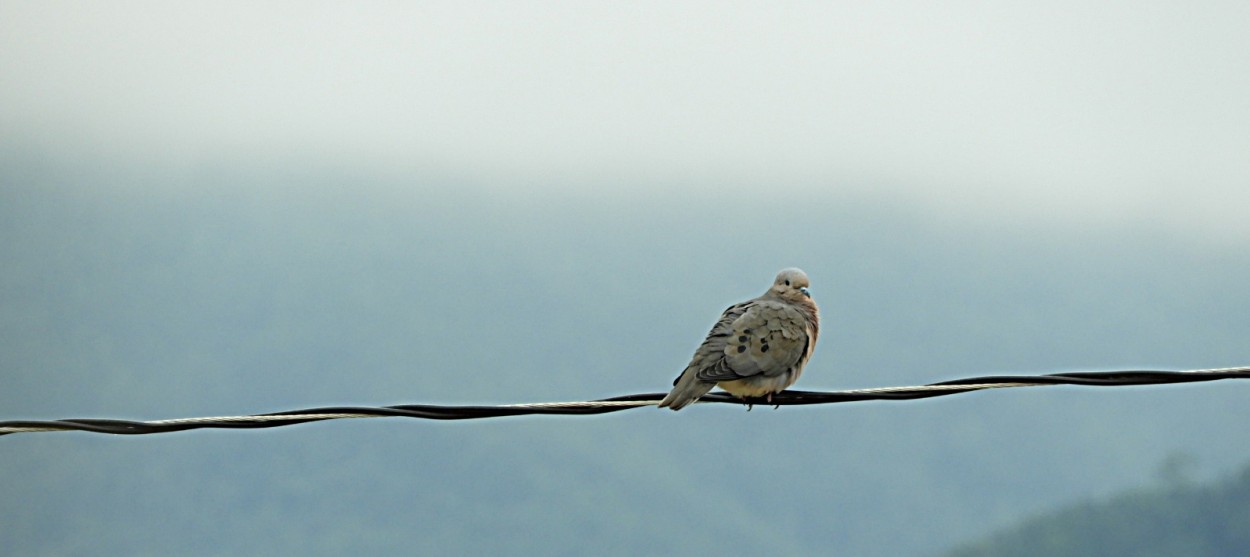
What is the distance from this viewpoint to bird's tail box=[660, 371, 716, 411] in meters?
7.73

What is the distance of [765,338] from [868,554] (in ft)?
626

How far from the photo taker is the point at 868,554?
194 metres

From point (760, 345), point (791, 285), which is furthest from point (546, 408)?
point (791, 285)

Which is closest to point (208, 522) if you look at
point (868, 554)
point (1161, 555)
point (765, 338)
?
point (868, 554)

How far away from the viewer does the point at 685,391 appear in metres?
8.19

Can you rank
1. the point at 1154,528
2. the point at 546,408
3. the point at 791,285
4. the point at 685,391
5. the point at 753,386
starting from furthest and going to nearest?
1. the point at 1154,528
2. the point at 791,285
3. the point at 753,386
4. the point at 685,391
5. the point at 546,408

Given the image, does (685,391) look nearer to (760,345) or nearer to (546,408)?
(760,345)

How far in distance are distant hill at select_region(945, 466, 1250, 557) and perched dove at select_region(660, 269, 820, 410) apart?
14361 centimetres

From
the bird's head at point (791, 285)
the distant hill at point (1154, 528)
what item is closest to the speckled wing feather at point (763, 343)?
the bird's head at point (791, 285)

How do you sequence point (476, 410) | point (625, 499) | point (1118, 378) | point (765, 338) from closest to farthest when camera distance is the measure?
point (476, 410) → point (1118, 378) → point (765, 338) → point (625, 499)

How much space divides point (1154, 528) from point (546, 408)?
165 metres

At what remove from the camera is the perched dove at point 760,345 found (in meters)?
8.66

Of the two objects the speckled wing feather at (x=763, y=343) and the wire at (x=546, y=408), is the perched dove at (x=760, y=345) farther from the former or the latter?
the wire at (x=546, y=408)

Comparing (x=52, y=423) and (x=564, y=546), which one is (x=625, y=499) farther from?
→ (x=52, y=423)
